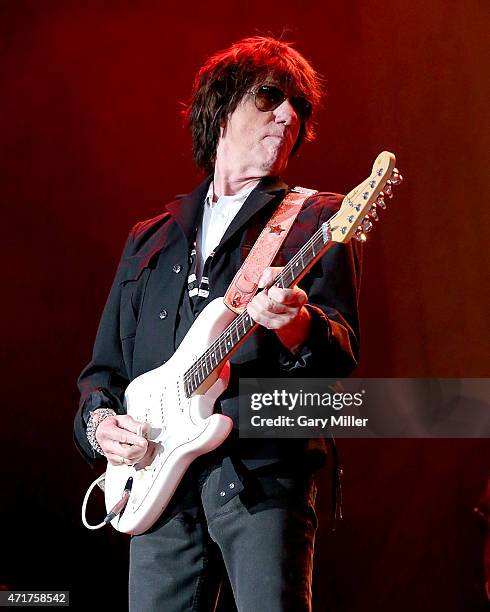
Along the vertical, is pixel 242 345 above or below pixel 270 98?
below

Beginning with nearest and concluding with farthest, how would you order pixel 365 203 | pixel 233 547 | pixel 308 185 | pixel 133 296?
pixel 365 203
pixel 233 547
pixel 133 296
pixel 308 185

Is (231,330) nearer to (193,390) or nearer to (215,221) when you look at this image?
(193,390)

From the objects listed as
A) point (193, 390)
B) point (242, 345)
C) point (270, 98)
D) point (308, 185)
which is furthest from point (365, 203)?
point (308, 185)

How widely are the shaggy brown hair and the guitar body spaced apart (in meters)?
0.80

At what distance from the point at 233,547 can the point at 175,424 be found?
12.6 inches

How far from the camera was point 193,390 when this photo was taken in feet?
6.48

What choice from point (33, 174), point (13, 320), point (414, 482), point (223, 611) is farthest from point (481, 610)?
point (33, 174)

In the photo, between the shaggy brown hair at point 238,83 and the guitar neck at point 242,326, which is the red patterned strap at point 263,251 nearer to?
the guitar neck at point 242,326

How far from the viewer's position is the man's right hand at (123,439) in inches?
79.3

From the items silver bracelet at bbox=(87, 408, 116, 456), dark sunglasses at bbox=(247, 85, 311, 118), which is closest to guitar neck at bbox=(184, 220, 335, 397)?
silver bracelet at bbox=(87, 408, 116, 456)

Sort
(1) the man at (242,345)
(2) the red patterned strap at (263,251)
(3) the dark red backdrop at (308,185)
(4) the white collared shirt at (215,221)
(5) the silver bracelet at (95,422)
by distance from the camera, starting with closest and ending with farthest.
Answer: (1) the man at (242,345), (2) the red patterned strap at (263,251), (5) the silver bracelet at (95,422), (4) the white collared shirt at (215,221), (3) the dark red backdrop at (308,185)

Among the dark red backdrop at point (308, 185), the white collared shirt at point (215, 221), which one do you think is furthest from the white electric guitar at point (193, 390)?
the dark red backdrop at point (308, 185)

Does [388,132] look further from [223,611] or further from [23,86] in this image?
[223,611]

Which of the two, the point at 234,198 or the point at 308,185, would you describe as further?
the point at 308,185
